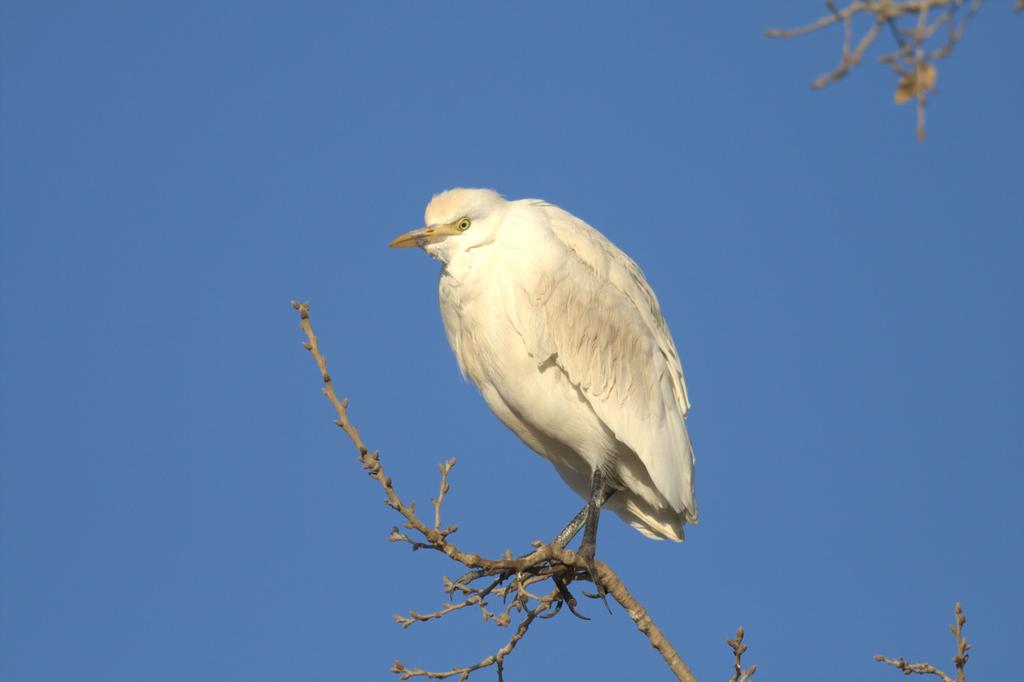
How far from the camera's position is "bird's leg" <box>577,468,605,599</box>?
23.1ft

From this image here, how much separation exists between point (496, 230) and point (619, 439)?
4.83 ft

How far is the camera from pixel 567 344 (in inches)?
305

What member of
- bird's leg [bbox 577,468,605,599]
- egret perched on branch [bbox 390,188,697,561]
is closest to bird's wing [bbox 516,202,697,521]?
egret perched on branch [bbox 390,188,697,561]

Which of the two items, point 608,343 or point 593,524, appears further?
point 608,343

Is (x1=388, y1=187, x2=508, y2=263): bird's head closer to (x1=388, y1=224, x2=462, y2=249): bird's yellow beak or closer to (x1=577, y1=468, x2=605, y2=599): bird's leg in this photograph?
(x1=388, y1=224, x2=462, y2=249): bird's yellow beak

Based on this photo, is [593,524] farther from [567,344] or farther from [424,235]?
[424,235]

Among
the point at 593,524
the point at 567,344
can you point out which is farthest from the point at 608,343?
the point at 593,524

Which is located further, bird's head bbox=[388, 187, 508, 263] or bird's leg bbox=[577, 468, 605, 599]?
bird's head bbox=[388, 187, 508, 263]

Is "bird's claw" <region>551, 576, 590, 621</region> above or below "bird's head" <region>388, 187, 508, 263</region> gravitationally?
below

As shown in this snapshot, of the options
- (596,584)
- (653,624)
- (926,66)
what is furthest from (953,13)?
(596,584)

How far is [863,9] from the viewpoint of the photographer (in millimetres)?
2699

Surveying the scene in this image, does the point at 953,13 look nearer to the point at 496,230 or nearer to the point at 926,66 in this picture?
the point at 926,66

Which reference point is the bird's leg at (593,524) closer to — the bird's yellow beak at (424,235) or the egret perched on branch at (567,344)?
the egret perched on branch at (567,344)

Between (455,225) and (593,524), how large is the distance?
6.49 feet
